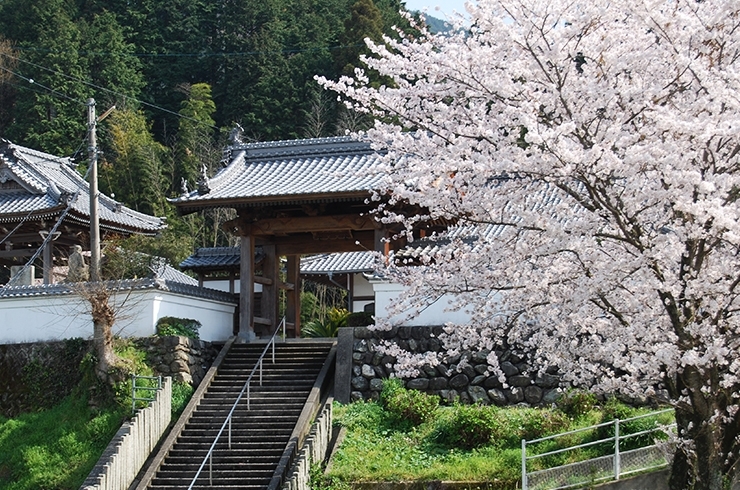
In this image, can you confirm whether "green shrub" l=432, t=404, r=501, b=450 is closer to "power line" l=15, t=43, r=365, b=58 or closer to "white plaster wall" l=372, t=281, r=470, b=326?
"white plaster wall" l=372, t=281, r=470, b=326

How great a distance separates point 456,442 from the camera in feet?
52.1

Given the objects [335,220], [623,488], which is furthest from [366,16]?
[623,488]

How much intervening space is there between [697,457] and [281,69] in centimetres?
3934

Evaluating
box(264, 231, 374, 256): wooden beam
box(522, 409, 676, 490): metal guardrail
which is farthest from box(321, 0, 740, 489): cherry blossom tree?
box(264, 231, 374, 256): wooden beam

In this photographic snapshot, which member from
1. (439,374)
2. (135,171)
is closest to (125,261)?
(439,374)

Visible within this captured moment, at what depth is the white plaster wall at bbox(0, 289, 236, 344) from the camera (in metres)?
19.0

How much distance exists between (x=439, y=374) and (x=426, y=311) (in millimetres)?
1233

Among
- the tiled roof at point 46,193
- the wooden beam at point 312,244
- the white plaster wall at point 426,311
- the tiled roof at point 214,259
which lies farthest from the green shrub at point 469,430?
the tiled roof at point 214,259

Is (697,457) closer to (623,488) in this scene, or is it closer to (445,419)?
(623,488)

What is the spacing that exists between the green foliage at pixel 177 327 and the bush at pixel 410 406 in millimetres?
4236


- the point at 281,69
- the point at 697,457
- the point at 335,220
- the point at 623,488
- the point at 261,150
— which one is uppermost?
the point at 281,69

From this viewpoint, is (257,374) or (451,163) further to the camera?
(257,374)

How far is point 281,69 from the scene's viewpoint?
154ft

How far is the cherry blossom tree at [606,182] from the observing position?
8891 mm
